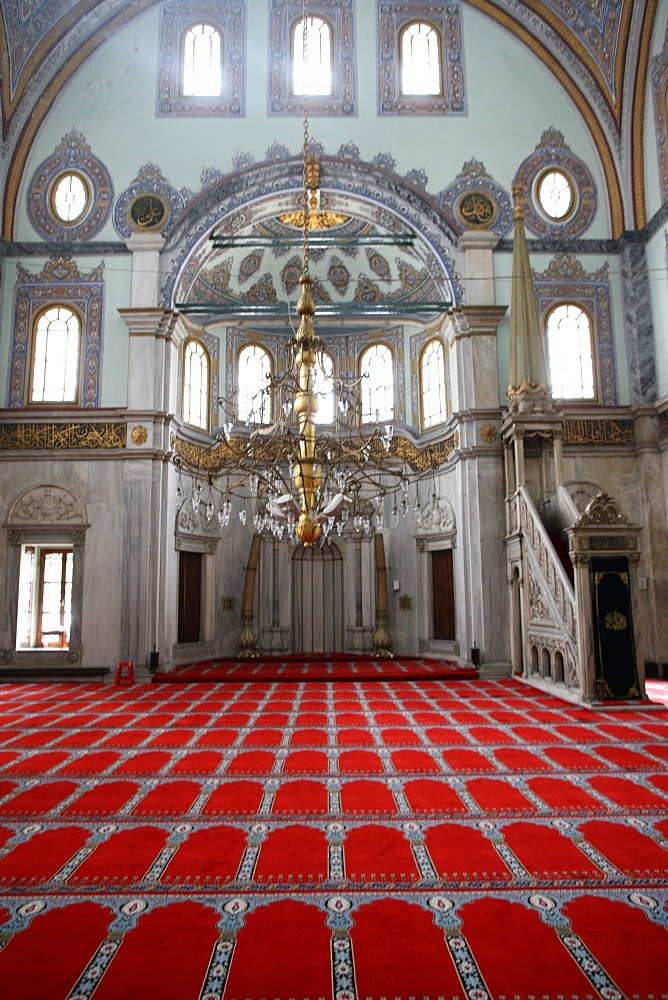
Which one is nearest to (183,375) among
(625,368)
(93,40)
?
(93,40)

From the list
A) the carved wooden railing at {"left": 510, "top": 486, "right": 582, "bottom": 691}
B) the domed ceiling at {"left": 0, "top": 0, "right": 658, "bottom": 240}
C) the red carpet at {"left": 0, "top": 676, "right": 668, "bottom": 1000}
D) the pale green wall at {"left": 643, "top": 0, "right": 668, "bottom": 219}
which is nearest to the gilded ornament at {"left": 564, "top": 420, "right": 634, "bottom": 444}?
the carved wooden railing at {"left": 510, "top": 486, "right": 582, "bottom": 691}

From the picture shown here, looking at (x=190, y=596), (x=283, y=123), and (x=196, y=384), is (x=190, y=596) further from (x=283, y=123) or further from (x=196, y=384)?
(x=283, y=123)

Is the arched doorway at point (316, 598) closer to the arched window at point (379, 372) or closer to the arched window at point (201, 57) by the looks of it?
the arched window at point (379, 372)

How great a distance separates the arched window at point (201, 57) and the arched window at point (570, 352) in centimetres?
595

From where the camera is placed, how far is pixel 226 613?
10984 mm

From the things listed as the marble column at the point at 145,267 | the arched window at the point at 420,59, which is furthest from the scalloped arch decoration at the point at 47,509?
the arched window at the point at 420,59

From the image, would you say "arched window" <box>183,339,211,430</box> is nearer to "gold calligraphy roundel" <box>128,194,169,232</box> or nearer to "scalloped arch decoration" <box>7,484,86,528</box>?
"gold calligraphy roundel" <box>128,194,169,232</box>

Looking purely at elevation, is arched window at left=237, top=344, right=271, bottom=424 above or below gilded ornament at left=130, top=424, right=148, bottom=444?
above

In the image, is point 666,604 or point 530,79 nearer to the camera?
point 666,604

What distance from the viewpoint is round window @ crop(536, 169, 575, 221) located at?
32.0 feet

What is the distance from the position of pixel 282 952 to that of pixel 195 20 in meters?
11.5

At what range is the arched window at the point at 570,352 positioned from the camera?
944 cm

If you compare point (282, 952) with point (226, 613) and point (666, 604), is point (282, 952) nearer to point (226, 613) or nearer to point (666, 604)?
point (666, 604)

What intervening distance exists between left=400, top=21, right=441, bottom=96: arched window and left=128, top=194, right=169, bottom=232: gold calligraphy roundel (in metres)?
3.90
